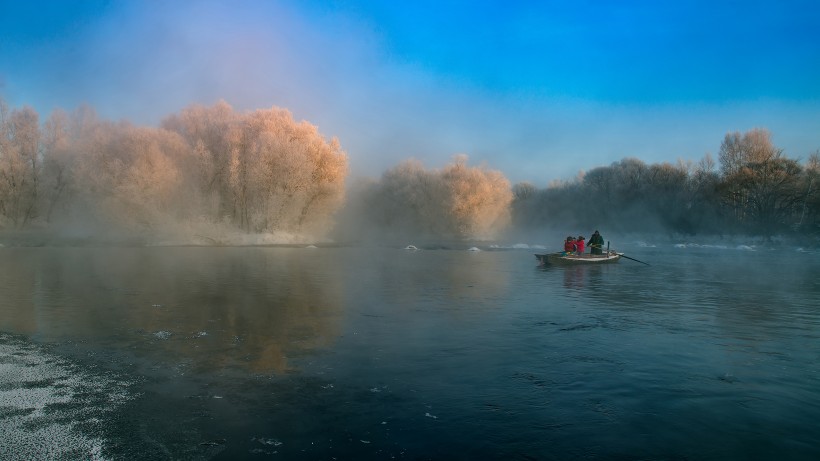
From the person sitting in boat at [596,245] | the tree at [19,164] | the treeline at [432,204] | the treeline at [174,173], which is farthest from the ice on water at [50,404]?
the treeline at [432,204]

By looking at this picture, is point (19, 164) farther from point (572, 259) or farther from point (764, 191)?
point (764, 191)

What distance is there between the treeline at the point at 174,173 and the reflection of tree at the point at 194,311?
96.6ft

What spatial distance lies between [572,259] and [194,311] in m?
23.4

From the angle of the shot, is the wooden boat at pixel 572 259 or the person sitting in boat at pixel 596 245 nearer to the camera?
the wooden boat at pixel 572 259

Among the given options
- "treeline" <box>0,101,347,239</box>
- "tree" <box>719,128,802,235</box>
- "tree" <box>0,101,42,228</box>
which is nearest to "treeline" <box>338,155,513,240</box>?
"treeline" <box>0,101,347,239</box>

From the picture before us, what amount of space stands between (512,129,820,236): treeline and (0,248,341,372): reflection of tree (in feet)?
215

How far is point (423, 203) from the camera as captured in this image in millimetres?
90750

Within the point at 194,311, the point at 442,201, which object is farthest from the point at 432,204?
the point at 194,311

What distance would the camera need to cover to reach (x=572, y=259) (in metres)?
31.9

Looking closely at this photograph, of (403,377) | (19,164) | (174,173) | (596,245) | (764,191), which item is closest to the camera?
(403,377)

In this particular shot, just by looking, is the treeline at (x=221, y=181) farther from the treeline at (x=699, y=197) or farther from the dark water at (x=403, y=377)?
the dark water at (x=403, y=377)

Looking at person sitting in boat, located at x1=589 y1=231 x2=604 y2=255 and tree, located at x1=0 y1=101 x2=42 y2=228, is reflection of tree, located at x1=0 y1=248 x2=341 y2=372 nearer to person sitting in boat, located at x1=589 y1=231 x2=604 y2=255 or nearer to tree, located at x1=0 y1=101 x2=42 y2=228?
person sitting in boat, located at x1=589 y1=231 x2=604 y2=255

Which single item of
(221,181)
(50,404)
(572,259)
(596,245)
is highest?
(221,181)

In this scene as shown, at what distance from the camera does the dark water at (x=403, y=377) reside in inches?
238
